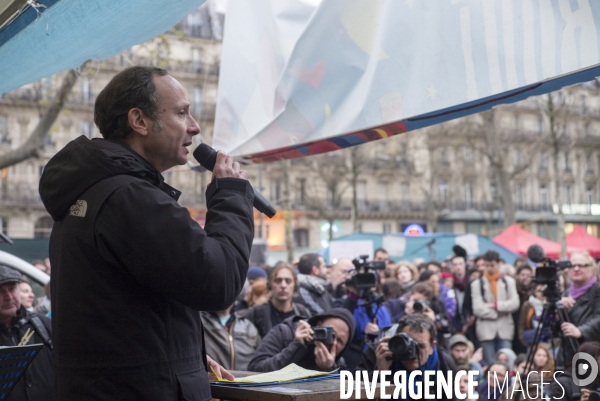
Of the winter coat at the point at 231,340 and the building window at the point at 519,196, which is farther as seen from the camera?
the building window at the point at 519,196

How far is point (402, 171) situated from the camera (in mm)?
56781

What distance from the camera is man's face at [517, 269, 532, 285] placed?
34.1 feet

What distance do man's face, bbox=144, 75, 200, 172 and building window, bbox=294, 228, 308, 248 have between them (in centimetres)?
5494

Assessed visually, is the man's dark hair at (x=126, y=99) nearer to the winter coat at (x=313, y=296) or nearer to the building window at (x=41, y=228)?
the winter coat at (x=313, y=296)

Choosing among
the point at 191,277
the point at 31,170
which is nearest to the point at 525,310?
the point at 191,277

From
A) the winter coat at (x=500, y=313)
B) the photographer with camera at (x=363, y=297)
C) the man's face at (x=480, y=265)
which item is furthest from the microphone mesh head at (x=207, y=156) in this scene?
the man's face at (x=480, y=265)

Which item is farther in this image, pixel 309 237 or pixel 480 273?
pixel 309 237

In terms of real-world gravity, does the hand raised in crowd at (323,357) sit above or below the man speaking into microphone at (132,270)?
below

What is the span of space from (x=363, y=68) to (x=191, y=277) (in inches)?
54.3

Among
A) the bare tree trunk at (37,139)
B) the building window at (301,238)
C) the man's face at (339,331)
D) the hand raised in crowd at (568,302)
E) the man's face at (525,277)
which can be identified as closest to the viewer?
the man's face at (339,331)

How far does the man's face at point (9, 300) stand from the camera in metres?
4.84

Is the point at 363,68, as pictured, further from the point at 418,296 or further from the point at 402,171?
the point at 402,171

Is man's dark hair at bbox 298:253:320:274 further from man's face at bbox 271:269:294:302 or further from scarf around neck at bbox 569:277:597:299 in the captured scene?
scarf around neck at bbox 569:277:597:299

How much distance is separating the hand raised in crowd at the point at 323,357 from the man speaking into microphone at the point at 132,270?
2276 millimetres
